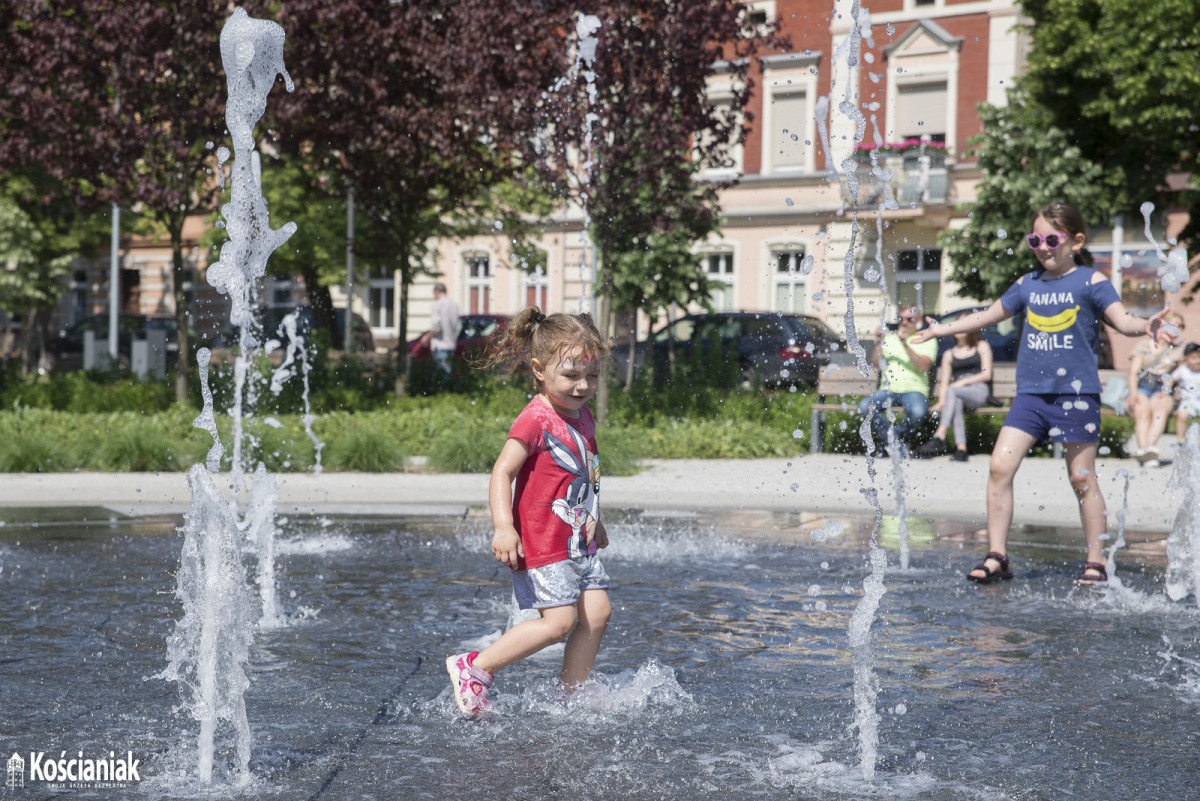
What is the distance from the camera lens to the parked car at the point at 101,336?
103 feet

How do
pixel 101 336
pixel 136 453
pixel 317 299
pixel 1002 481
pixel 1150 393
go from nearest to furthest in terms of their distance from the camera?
pixel 1002 481 → pixel 136 453 → pixel 1150 393 → pixel 101 336 → pixel 317 299

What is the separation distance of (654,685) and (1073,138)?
2324cm

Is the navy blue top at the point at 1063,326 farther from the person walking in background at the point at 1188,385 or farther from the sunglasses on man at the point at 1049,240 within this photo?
the person walking in background at the point at 1188,385

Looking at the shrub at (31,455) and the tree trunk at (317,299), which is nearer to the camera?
the shrub at (31,455)

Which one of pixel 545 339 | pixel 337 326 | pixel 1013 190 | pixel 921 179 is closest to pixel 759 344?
pixel 1013 190

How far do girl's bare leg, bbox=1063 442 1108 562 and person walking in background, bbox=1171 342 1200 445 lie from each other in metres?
8.23

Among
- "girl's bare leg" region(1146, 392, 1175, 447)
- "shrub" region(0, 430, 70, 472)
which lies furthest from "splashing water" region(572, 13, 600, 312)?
"girl's bare leg" region(1146, 392, 1175, 447)

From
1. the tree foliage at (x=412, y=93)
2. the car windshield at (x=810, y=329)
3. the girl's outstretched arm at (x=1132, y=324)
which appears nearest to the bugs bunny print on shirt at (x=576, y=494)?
the girl's outstretched arm at (x=1132, y=324)

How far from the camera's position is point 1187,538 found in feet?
21.8

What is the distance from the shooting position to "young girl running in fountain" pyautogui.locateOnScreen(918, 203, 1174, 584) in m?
6.23

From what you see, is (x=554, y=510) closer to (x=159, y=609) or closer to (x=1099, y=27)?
(x=159, y=609)

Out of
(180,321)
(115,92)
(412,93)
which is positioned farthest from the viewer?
(412,93)

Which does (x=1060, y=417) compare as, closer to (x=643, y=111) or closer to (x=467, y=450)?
(x=467, y=450)

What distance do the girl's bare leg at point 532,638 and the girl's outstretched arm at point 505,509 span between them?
186 mm
